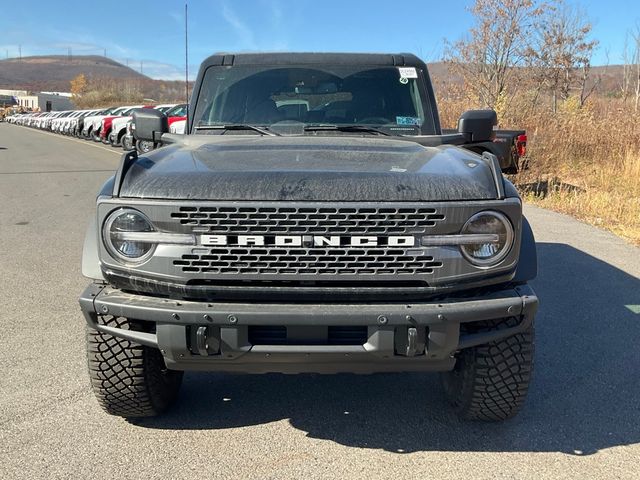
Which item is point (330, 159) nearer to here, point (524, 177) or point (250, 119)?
point (250, 119)

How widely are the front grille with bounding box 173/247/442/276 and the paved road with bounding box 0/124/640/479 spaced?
0.92 meters

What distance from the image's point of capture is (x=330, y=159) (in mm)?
2764

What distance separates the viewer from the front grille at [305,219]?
2305mm

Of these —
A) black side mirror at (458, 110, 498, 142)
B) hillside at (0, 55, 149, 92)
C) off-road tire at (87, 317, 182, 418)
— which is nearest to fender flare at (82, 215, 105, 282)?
off-road tire at (87, 317, 182, 418)

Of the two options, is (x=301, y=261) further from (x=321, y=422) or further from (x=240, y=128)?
(x=240, y=128)

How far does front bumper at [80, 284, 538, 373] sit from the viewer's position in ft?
7.51

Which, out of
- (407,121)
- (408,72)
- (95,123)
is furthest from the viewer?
(95,123)

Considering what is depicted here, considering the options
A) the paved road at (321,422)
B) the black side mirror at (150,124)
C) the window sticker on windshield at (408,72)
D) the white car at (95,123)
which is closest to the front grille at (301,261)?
the paved road at (321,422)

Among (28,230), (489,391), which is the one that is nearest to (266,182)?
(489,391)

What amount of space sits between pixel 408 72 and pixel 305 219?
6.88ft

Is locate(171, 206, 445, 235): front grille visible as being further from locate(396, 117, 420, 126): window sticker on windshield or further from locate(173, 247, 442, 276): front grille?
locate(396, 117, 420, 126): window sticker on windshield

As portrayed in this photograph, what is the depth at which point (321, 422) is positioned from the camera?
9.93 ft

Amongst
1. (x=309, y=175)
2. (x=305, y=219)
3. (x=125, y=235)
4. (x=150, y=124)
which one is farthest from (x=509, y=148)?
(x=125, y=235)

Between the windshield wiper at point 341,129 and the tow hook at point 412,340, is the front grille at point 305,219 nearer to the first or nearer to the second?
the tow hook at point 412,340
